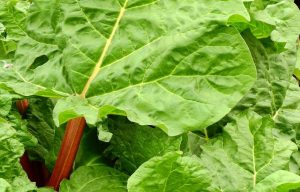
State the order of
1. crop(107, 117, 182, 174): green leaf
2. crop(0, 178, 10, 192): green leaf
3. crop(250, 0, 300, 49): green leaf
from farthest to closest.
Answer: crop(250, 0, 300, 49): green leaf
crop(107, 117, 182, 174): green leaf
crop(0, 178, 10, 192): green leaf

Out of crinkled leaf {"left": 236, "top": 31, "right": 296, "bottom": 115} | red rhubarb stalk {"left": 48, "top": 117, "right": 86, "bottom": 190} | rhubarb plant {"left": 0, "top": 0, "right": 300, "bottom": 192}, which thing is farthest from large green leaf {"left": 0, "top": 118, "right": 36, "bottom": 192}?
crinkled leaf {"left": 236, "top": 31, "right": 296, "bottom": 115}

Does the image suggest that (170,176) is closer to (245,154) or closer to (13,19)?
(245,154)

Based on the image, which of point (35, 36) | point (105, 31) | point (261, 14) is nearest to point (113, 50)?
point (105, 31)

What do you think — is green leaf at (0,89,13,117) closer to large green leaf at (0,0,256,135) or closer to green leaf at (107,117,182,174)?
large green leaf at (0,0,256,135)

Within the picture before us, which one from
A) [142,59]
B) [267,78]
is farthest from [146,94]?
[267,78]

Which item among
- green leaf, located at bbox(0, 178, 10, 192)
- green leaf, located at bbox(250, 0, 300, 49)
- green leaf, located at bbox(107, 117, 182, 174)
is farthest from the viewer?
green leaf, located at bbox(250, 0, 300, 49)
